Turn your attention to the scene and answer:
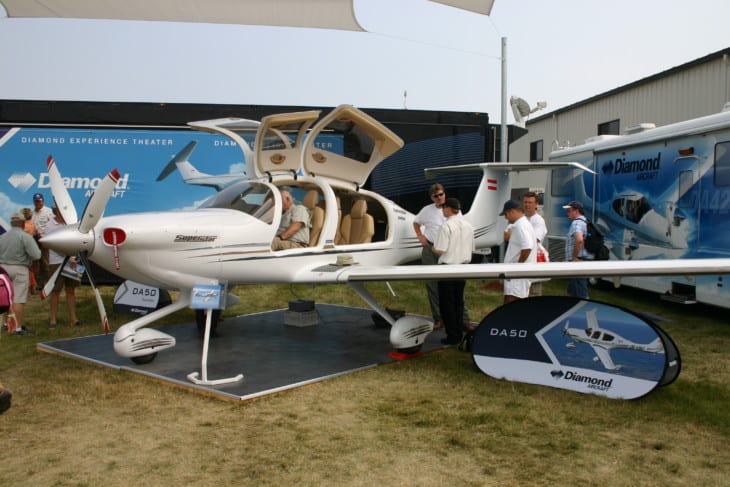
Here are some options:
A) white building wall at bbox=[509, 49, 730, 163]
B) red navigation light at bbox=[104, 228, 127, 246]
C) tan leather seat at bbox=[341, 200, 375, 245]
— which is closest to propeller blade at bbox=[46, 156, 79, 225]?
red navigation light at bbox=[104, 228, 127, 246]

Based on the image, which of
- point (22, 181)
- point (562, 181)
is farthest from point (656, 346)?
point (22, 181)

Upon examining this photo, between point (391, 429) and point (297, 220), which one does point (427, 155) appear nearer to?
point (297, 220)

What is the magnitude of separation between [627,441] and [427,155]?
23.8 feet

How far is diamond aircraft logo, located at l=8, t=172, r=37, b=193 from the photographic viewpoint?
10.1m

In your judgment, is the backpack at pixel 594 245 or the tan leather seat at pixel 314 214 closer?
the tan leather seat at pixel 314 214

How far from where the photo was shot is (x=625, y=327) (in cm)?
485

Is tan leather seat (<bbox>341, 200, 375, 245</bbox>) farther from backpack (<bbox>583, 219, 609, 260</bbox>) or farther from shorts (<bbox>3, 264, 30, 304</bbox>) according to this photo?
shorts (<bbox>3, 264, 30, 304</bbox>)

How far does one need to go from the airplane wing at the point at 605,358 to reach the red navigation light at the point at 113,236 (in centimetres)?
402

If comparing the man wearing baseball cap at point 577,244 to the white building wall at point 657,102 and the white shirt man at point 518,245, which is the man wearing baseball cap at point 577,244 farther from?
the white building wall at point 657,102

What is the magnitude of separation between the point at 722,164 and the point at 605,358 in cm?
402

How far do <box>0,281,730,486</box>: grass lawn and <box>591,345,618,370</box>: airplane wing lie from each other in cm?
31

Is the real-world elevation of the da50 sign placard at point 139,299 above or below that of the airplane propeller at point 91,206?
below

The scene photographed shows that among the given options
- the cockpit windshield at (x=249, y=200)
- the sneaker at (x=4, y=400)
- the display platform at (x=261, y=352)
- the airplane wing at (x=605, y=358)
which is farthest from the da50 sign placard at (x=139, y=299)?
the airplane wing at (x=605, y=358)

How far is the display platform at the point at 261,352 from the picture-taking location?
5281mm
